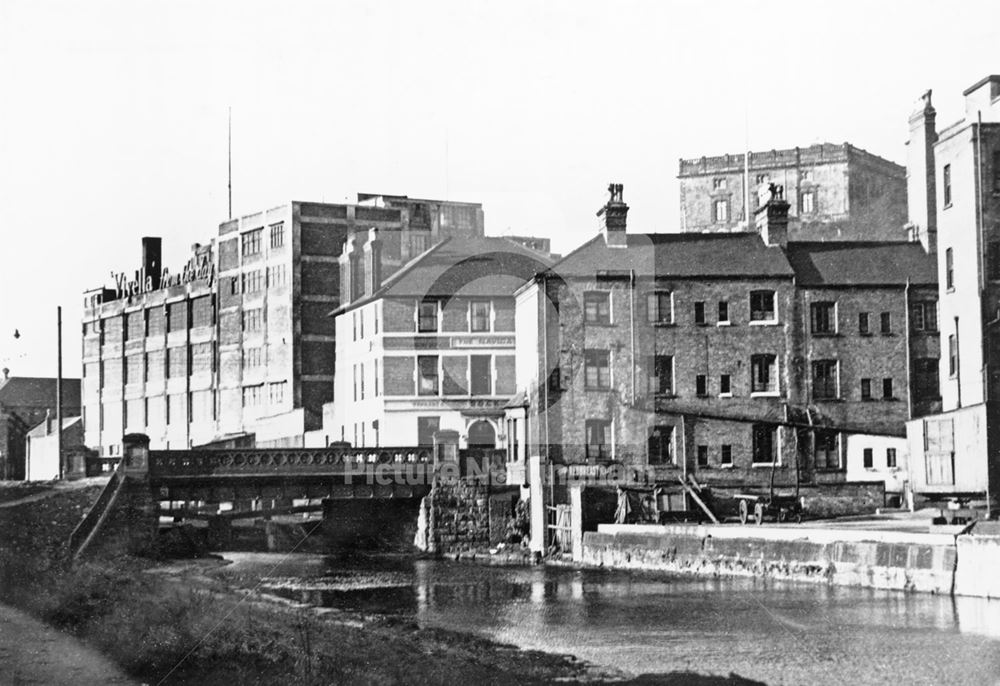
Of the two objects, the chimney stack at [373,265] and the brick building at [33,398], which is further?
the brick building at [33,398]

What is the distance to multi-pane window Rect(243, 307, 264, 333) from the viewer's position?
89.2 meters

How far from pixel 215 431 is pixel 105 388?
57.8 ft

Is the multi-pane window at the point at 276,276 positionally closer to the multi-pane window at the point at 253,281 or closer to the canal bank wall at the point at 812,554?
the multi-pane window at the point at 253,281

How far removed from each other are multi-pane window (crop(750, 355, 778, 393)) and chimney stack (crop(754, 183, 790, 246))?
4.99 meters

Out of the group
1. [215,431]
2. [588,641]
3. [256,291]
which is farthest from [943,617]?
[215,431]

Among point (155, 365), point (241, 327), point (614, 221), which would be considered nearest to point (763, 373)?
point (614, 221)

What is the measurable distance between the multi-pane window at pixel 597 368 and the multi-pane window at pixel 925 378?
1239 cm

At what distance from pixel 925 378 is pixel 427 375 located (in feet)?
73.8

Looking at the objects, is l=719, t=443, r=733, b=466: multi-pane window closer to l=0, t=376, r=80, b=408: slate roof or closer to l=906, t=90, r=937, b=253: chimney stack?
l=906, t=90, r=937, b=253: chimney stack

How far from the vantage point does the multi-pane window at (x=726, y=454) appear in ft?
188

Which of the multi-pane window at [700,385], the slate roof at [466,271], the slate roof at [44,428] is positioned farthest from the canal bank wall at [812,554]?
the slate roof at [44,428]

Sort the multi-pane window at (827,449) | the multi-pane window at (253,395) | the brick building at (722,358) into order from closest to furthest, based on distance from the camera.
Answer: the brick building at (722,358), the multi-pane window at (827,449), the multi-pane window at (253,395)

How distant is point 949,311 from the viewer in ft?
161

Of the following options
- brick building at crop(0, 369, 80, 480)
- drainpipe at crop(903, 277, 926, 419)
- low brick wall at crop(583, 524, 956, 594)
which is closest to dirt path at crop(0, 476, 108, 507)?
low brick wall at crop(583, 524, 956, 594)
